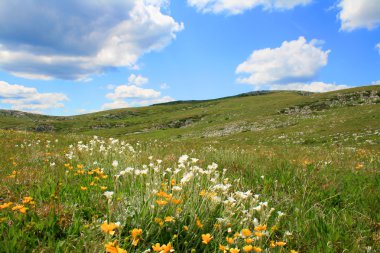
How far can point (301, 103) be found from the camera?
2643 inches

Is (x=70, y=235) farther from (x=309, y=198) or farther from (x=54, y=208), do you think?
(x=309, y=198)

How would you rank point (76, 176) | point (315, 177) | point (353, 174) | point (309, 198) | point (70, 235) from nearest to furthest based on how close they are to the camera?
point (70, 235), point (309, 198), point (76, 176), point (315, 177), point (353, 174)

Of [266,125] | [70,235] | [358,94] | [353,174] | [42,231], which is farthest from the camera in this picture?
[358,94]

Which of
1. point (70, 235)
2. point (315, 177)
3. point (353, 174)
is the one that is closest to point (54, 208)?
point (70, 235)

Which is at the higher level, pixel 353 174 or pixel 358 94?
pixel 358 94

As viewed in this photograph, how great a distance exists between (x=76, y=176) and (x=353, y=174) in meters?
6.88

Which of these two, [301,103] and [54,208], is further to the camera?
[301,103]

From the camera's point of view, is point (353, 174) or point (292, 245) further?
point (353, 174)

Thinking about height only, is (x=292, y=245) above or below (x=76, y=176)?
below

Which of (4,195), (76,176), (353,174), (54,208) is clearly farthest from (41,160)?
(353,174)

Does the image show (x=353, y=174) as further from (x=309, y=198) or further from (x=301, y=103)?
(x=301, y=103)

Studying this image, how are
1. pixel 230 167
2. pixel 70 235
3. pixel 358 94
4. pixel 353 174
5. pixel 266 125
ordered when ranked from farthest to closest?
pixel 358 94 < pixel 266 125 < pixel 230 167 < pixel 353 174 < pixel 70 235

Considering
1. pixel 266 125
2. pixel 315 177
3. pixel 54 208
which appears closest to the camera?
pixel 54 208

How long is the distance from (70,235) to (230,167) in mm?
5837
